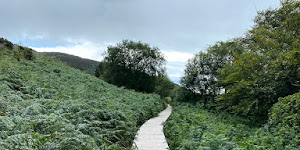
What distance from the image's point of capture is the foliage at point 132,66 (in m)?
35.3

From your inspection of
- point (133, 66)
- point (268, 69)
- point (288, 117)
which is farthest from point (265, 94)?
point (133, 66)

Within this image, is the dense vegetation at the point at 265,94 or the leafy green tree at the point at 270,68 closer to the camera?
the dense vegetation at the point at 265,94

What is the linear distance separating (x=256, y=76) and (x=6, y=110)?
42.1 feet

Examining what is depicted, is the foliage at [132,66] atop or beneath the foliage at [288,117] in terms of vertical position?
atop

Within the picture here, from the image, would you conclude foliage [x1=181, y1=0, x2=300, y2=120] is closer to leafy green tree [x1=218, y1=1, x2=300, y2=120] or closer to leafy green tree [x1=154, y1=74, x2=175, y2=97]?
leafy green tree [x1=218, y1=1, x2=300, y2=120]

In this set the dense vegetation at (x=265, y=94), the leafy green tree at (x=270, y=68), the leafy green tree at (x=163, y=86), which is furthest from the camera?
the leafy green tree at (x=163, y=86)

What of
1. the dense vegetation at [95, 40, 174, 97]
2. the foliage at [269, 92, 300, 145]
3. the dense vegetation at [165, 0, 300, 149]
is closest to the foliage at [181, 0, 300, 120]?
the dense vegetation at [165, 0, 300, 149]

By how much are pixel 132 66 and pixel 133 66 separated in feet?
0.56

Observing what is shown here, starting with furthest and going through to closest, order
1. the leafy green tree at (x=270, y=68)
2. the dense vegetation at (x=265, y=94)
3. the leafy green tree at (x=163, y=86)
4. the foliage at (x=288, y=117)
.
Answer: the leafy green tree at (x=163, y=86), the leafy green tree at (x=270, y=68), the dense vegetation at (x=265, y=94), the foliage at (x=288, y=117)

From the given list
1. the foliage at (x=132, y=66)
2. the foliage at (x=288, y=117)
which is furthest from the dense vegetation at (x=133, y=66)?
the foliage at (x=288, y=117)

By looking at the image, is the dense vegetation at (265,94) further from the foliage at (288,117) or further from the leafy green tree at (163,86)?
the leafy green tree at (163,86)

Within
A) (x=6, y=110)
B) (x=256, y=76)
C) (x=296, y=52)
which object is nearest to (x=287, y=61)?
(x=296, y=52)

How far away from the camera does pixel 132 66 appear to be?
3578cm

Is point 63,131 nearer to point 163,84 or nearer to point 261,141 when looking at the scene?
Result: point 261,141
